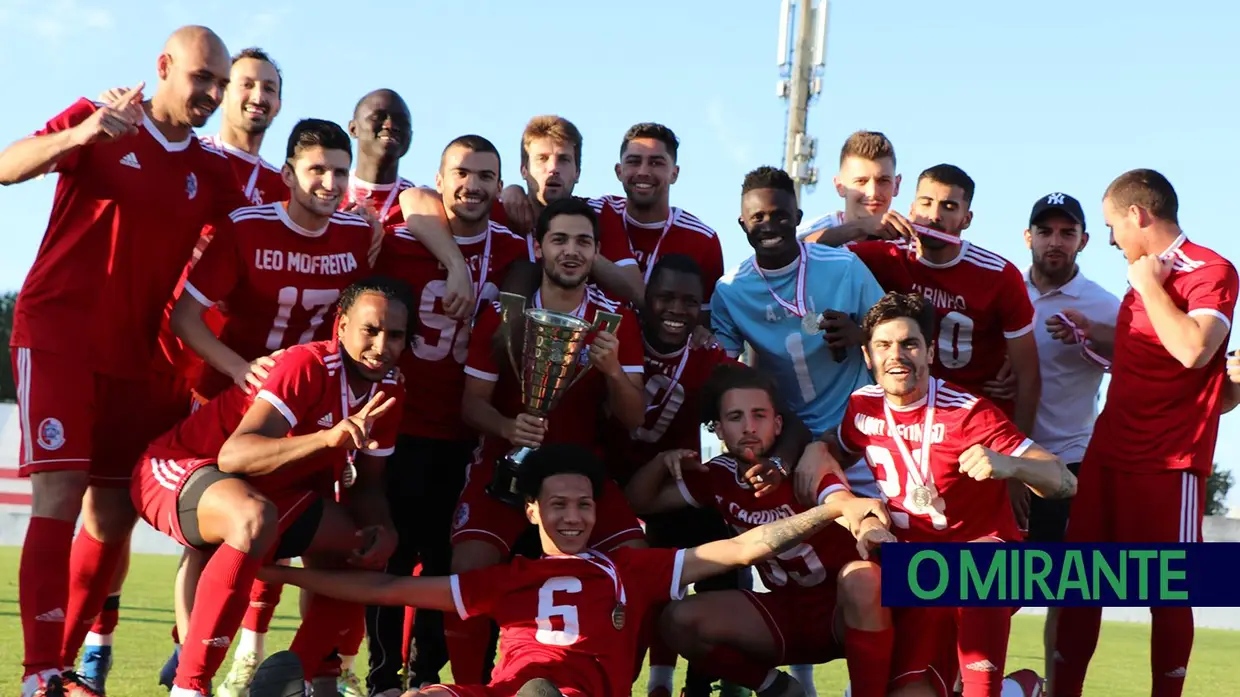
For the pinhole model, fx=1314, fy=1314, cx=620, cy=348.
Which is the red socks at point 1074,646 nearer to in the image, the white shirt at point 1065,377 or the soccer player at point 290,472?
the white shirt at point 1065,377

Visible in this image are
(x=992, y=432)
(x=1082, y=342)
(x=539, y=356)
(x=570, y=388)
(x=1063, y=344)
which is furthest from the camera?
(x=1063, y=344)

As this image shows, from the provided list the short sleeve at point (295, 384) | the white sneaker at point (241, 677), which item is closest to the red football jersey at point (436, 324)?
the short sleeve at point (295, 384)

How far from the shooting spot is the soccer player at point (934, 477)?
15.7 ft

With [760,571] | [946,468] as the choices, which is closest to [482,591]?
[760,571]

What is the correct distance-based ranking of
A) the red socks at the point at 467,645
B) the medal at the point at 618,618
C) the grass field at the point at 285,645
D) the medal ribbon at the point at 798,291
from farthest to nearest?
the grass field at the point at 285,645
the medal ribbon at the point at 798,291
the red socks at the point at 467,645
the medal at the point at 618,618

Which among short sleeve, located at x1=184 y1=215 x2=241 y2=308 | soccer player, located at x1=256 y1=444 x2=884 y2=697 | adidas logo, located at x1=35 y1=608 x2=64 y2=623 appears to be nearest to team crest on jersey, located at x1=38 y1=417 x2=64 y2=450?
adidas logo, located at x1=35 y1=608 x2=64 y2=623

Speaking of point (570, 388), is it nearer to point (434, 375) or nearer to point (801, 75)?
point (434, 375)

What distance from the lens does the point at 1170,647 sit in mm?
5355

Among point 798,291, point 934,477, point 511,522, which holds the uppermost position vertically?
point 798,291

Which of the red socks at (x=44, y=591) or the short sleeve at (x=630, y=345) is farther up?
the short sleeve at (x=630, y=345)

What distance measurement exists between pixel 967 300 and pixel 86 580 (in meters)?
3.85

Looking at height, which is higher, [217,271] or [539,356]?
[217,271]

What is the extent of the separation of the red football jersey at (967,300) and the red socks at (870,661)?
1614 mm

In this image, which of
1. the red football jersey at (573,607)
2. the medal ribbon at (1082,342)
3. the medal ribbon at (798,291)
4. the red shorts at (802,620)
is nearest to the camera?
the red football jersey at (573,607)
